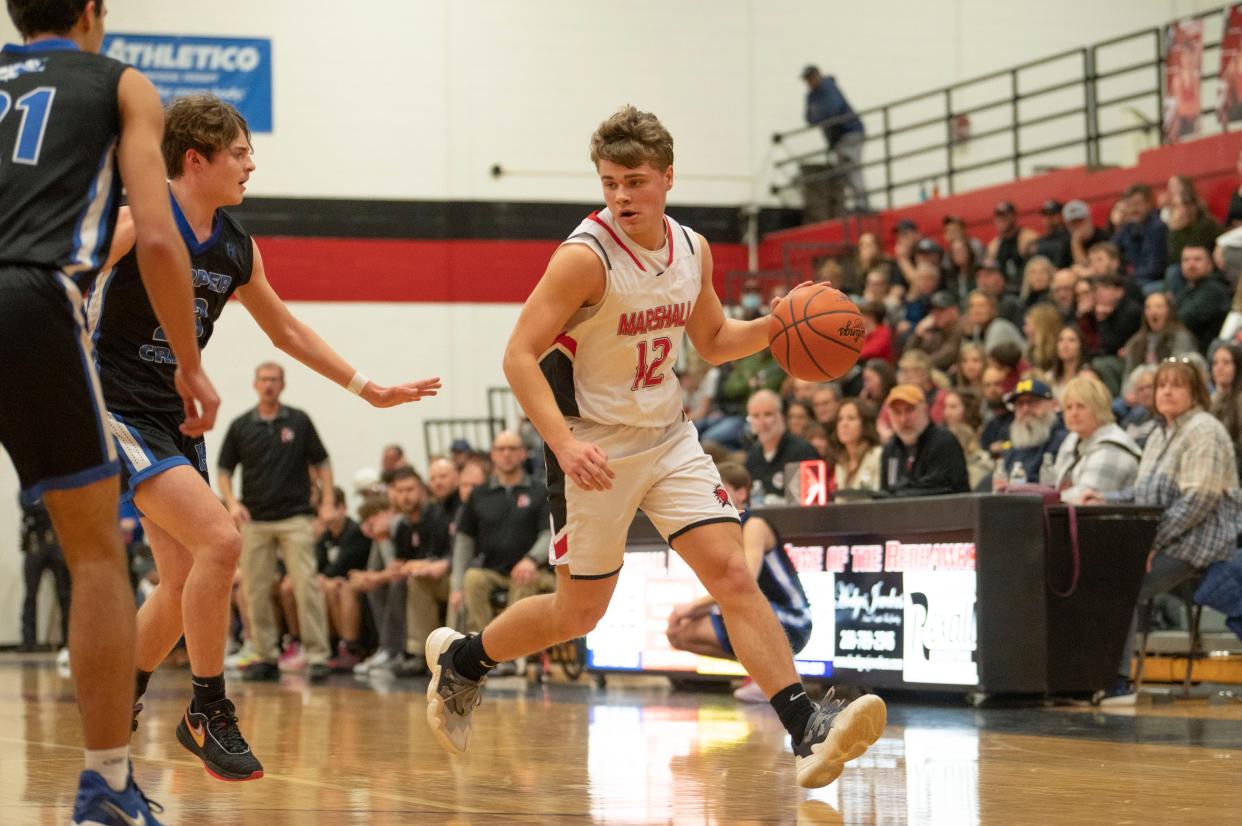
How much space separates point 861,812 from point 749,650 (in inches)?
26.3

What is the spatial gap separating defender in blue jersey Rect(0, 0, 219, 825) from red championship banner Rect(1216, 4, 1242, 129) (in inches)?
502

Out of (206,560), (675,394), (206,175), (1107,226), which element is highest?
(1107,226)

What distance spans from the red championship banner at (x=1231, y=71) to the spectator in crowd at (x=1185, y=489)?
A: 21.2ft

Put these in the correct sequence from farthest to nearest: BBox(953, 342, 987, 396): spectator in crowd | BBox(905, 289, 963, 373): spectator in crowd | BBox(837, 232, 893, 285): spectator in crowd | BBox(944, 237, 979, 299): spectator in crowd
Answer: BBox(837, 232, 893, 285): spectator in crowd < BBox(944, 237, 979, 299): spectator in crowd < BBox(905, 289, 963, 373): spectator in crowd < BBox(953, 342, 987, 396): spectator in crowd

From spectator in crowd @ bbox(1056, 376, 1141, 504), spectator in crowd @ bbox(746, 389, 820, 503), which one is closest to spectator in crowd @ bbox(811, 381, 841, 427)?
spectator in crowd @ bbox(746, 389, 820, 503)

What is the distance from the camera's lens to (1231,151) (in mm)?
14602

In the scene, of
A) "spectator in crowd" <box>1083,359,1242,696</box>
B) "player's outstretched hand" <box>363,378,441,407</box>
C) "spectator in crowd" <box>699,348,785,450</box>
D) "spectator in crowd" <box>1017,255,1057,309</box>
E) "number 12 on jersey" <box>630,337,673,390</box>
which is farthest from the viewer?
"spectator in crowd" <box>699,348,785,450</box>

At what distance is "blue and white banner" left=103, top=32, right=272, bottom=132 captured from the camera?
1911cm

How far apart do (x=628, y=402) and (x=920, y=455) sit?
4.65 meters

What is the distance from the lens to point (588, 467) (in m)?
4.79

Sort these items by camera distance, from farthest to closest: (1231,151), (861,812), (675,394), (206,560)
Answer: (1231,151) < (675,394) < (206,560) < (861,812)

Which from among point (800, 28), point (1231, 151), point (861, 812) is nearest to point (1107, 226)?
point (1231, 151)

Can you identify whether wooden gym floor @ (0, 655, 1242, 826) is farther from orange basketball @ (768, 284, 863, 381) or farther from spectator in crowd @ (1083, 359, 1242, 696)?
orange basketball @ (768, 284, 863, 381)

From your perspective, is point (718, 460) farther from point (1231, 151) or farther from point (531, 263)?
point (531, 263)
